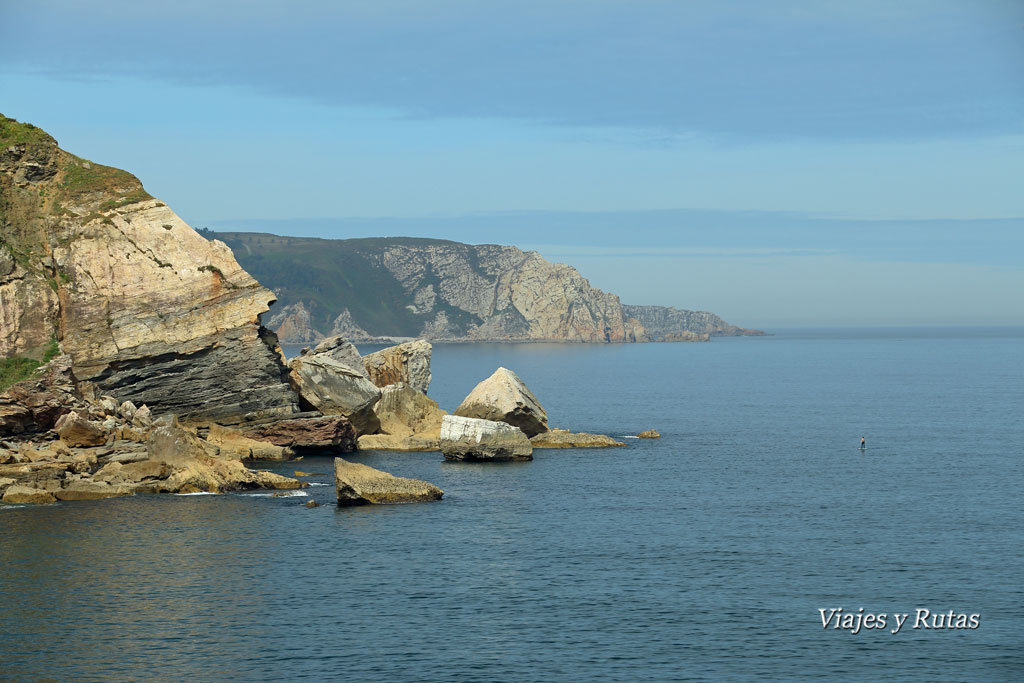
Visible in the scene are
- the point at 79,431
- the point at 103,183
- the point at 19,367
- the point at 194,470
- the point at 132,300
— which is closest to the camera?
the point at 194,470

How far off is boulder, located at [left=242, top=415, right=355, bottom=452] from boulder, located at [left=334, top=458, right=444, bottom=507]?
21783 millimetres

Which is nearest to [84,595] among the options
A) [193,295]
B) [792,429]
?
[193,295]

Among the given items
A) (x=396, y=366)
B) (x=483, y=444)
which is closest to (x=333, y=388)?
(x=483, y=444)

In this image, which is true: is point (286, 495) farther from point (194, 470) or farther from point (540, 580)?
point (540, 580)

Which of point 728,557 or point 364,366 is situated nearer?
point 728,557

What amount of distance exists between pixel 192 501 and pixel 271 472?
977cm

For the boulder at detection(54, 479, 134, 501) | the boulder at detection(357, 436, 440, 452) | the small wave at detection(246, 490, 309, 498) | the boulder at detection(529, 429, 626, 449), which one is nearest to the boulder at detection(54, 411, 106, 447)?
the boulder at detection(54, 479, 134, 501)

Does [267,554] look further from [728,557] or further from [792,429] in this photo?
[792,429]

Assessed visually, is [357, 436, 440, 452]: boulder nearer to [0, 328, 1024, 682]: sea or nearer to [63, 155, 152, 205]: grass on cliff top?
[0, 328, 1024, 682]: sea

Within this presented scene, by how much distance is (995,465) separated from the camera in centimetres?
9050

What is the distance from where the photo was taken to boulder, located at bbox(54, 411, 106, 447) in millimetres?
77125

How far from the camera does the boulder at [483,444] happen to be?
91.6m

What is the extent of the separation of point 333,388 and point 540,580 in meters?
48.2

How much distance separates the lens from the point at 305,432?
93562 millimetres
